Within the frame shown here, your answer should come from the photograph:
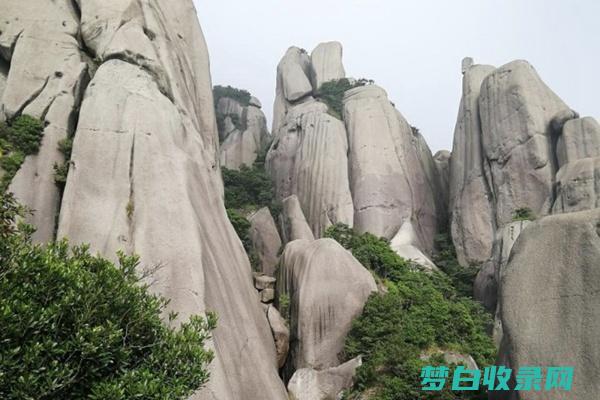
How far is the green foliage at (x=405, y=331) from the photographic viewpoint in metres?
12.2

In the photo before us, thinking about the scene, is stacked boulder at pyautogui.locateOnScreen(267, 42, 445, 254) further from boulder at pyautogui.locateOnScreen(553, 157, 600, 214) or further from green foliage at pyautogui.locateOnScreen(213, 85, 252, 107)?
green foliage at pyautogui.locateOnScreen(213, 85, 252, 107)

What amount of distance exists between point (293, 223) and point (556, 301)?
15.8 meters

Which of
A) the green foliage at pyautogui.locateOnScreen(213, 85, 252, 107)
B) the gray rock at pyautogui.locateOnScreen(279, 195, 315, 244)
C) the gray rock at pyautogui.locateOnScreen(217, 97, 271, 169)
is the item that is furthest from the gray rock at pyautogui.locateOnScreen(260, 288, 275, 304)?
the green foliage at pyautogui.locateOnScreen(213, 85, 252, 107)

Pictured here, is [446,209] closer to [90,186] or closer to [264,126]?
[264,126]

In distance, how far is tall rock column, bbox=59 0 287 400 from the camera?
1056cm

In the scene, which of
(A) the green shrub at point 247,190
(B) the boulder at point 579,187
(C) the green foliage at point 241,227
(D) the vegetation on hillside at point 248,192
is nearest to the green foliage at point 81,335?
(C) the green foliage at point 241,227

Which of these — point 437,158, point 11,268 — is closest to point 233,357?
point 11,268

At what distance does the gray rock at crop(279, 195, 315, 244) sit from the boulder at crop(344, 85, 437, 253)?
3.49 m

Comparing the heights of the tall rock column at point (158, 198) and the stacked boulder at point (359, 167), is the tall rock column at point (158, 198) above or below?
below

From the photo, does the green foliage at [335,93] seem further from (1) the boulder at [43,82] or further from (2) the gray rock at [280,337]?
(2) the gray rock at [280,337]

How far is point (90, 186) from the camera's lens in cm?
1166

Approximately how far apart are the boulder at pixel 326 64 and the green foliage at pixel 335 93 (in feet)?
2.68

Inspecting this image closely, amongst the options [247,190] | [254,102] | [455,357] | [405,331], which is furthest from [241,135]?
[455,357]

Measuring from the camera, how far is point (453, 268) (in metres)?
23.1
